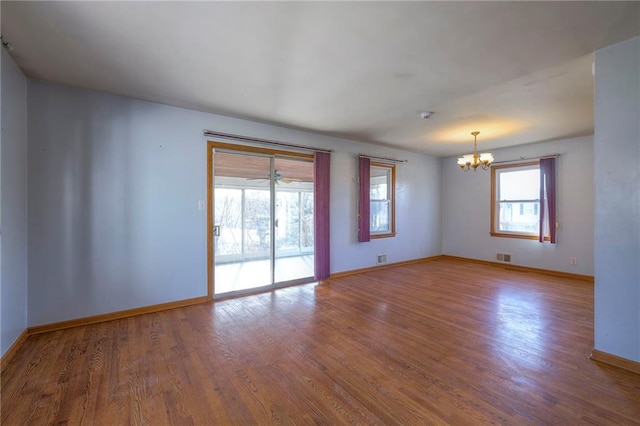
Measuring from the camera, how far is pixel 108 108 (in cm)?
317

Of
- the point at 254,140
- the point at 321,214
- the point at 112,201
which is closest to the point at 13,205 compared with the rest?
the point at 112,201

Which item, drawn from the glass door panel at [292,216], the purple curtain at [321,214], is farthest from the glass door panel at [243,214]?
the purple curtain at [321,214]

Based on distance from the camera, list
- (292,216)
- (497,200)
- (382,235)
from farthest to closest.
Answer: (497,200) < (382,235) < (292,216)

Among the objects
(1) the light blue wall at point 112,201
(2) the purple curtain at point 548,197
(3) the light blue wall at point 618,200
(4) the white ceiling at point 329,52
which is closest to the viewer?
(4) the white ceiling at point 329,52

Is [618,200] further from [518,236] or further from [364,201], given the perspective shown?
[518,236]

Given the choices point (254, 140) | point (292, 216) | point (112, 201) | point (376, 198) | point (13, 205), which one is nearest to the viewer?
point (13, 205)

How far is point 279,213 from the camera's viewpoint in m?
4.68

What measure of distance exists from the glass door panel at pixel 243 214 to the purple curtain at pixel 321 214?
82 cm

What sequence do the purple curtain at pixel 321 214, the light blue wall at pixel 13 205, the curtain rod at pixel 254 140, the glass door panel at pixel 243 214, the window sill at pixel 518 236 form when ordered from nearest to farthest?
the light blue wall at pixel 13 205 < the curtain rod at pixel 254 140 < the glass door panel at pixel 243 214 < the purple curtain at pixel 321 214 < the window sill at pixel 518 236

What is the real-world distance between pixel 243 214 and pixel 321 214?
1324mm

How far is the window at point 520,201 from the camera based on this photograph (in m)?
5.31

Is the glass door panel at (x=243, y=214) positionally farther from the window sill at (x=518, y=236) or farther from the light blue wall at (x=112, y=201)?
the window sill at (x=518, y=236)

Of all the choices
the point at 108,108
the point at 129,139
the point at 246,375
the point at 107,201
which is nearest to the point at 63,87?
the point at 108,108

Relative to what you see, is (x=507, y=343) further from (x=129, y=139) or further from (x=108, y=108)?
(x=108, y=108)
